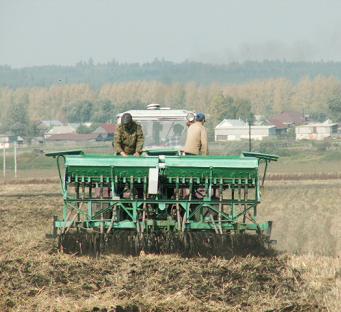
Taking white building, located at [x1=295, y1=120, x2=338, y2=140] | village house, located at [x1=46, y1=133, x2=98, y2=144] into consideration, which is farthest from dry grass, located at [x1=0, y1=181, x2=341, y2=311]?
village house, located at [x1=46, y1=133, x2=98, y2=144]

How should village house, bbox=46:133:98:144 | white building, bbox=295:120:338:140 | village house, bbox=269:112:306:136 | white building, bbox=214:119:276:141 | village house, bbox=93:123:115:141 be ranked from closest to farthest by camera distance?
1. village house, bbox=93:123:115:141
2. white building, bbox=214:119:276:141
3. white building, bbox=295:120:338:140
4. village house, bbox=46:133:98:144
5. village house, bbox=269:112:306:136

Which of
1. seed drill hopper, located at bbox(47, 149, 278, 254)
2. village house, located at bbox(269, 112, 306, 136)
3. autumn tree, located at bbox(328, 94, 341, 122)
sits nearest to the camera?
→ seed drill hopper, located at bbox(47, 149, 278, 254)

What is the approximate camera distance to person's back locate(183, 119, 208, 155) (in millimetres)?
16433

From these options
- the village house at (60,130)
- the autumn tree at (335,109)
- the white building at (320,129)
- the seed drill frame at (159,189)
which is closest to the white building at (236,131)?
the white building at (320,129)

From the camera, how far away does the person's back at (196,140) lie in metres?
16.4

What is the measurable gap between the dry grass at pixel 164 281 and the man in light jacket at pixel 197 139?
81.9 inches

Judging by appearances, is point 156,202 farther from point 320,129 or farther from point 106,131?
point 320,129

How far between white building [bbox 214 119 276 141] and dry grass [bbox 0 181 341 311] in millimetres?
75929

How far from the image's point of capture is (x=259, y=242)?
14.8 metres

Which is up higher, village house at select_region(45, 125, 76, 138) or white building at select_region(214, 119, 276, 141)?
white building at select_region(214, 119, 276, 141)

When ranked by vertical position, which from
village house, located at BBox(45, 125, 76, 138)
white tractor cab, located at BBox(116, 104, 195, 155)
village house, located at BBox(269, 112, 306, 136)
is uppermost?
white tractor cab, located at BBox(116, 104, 195, 155)

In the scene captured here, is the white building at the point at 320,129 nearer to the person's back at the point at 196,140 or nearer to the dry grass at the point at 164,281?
the person's back at the point at 196,140

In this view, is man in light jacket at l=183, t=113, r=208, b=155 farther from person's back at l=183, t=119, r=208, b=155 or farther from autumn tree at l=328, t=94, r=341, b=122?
autumn tree at l=328, t=94, r=341, b=122

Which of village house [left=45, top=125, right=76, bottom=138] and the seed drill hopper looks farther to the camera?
village house [left=45, top=125, right=76, bottom=138]
